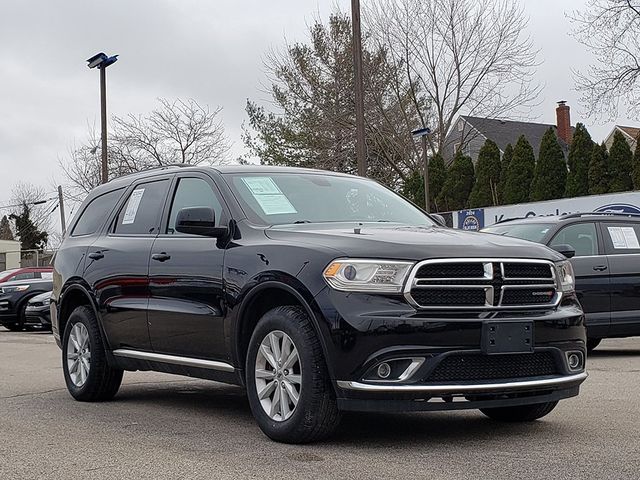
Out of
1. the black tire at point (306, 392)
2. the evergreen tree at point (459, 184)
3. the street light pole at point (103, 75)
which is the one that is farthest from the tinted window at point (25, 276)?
the black tire at point (306, 392)

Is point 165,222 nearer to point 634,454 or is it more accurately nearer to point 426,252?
point 426,252

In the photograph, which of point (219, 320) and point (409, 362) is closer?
point (409, 362)

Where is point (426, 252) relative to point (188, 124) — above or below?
below

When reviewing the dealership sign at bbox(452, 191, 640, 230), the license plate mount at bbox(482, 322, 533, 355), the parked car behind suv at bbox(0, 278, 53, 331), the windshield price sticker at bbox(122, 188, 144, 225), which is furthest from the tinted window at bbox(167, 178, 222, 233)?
the parked car behind suv at bbox(0, 278, 53, 331)

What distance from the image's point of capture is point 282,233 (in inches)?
232

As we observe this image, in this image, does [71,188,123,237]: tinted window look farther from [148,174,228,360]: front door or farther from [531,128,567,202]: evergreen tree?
[531,128,567,202]: evergreen tree

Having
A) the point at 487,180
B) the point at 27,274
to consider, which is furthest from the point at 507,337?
the point at 487,180

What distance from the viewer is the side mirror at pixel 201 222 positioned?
20.4 feet

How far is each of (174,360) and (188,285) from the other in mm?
596

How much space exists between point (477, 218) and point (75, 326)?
615 inches

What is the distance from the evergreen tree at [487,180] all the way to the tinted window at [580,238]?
73.0ft

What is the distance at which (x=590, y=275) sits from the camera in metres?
10.6

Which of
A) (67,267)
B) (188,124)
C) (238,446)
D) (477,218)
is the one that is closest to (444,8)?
(188,124)

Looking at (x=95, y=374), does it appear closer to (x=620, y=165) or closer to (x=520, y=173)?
(x=620, y=165)
